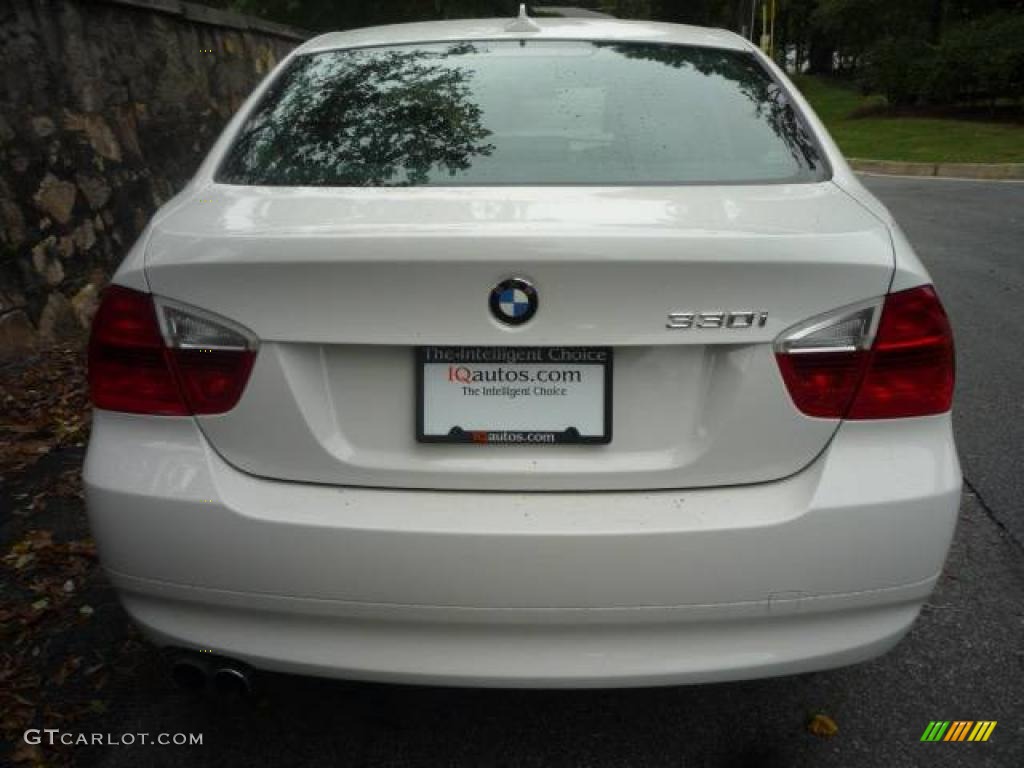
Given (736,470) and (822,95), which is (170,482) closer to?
(736,470)

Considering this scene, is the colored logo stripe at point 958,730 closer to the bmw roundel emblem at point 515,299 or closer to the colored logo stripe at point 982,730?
the colored logo stripe at point 982,730

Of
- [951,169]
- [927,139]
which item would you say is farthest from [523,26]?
[927,139]

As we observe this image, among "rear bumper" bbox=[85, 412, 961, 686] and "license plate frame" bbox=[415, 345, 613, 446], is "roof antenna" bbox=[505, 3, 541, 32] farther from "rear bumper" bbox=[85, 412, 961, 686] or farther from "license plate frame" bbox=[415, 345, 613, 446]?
"rear bumper" bbox=[85, 412, 961, 686]

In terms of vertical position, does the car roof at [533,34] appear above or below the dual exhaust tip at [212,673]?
above

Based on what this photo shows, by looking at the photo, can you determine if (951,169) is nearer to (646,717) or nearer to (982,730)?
(982,730)

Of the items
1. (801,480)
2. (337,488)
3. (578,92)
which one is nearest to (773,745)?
(801,480)

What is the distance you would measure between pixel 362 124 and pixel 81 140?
3.77 m

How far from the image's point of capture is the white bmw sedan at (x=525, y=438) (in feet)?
5.59

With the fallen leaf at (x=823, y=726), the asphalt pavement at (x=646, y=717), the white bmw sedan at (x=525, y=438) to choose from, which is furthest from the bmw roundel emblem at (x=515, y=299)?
the fallen leaf at (x=823, y=726)

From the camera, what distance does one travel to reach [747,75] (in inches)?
106

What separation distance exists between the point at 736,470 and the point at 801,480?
0.13 m

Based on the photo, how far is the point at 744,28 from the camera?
27.5 metres

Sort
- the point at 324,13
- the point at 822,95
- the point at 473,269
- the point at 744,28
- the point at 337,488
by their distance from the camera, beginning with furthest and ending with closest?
the point at 822,95 → the point at 744,28 → the point at 324,13 → the point at 337,488 → the point at 473,269

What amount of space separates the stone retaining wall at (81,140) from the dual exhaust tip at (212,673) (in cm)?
337
